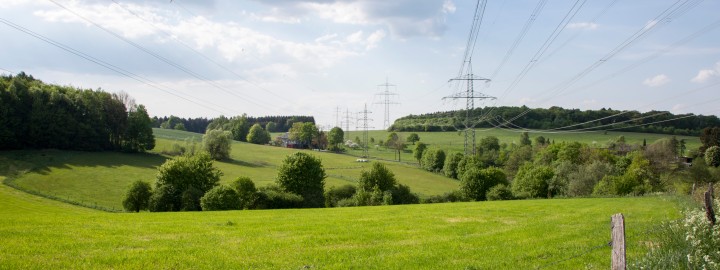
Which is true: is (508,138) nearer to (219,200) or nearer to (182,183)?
(182,183)

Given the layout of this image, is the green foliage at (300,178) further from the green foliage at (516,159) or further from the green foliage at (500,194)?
the green foliage at (516,159)

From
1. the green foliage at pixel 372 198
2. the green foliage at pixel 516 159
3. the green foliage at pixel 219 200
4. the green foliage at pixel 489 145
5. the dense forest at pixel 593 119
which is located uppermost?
the dense forest at pixel 593 119

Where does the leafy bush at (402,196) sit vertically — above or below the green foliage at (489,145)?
below

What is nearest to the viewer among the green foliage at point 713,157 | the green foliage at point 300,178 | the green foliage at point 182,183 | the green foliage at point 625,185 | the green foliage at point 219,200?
the green foliage at point 219,200

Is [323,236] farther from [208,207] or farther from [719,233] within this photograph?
[208,207]

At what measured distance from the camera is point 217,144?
370ft

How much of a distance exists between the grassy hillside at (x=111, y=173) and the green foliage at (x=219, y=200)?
2093 centimetres

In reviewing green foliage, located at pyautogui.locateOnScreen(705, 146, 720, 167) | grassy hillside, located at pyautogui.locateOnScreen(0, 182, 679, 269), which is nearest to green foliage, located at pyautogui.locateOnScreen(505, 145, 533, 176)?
green foliage, located at pyautogui.locateOnScreen(705, 146, 720, 167)

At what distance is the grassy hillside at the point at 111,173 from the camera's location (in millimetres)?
65062

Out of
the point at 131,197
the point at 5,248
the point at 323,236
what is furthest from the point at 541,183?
the point at 5,248

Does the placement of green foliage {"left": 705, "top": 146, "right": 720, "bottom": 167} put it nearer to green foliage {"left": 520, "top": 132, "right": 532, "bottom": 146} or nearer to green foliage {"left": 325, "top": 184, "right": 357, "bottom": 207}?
green foliage {"left": 520, "top": 132, "right": 532, "bottom": 146}

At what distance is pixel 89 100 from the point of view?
99.4 metres

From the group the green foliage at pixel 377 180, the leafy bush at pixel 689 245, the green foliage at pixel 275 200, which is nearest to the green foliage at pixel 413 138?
the green foliage at pixel 377 180

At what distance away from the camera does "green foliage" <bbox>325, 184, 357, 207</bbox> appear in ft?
204
